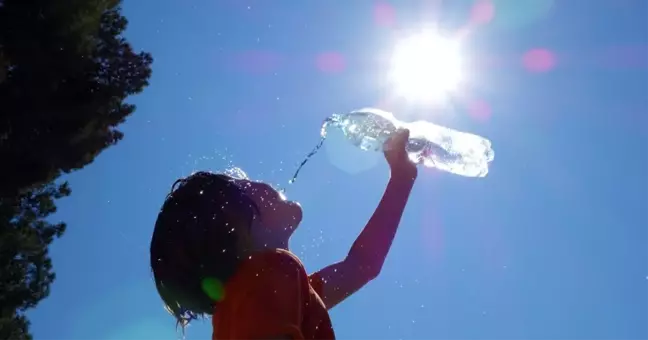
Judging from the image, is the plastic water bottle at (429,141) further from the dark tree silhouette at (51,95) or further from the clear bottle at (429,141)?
the dark tree silhouette at (51,95)

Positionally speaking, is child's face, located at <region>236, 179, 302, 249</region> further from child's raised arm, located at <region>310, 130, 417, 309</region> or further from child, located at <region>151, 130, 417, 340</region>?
child's raised arm, located at <region>310, 130, 417, 309</region>

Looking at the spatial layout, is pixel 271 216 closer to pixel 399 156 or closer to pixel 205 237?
pixel 205 237

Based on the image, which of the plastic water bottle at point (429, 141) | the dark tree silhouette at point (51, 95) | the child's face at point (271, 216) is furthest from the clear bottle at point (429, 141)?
the dark tree silhouette at point (51, 95)

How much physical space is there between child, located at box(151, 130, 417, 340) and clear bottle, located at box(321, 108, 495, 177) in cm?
249

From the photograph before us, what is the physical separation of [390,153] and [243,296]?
135cm

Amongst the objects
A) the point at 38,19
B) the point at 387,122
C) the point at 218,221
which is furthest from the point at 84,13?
the point at 218,221

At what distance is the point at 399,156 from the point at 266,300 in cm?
136

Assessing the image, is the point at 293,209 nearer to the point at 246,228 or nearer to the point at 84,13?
the point at 246,228

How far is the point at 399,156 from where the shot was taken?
3.00 metres

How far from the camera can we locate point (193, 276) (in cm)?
209

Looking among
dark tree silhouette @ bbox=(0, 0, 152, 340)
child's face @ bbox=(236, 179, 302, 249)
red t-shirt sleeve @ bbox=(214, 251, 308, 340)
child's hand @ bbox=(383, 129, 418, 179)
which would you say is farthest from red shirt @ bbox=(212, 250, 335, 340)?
dark tree silhouette @ bbox=(0, 0, 152, 340)

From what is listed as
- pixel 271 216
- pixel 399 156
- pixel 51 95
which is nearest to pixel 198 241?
pixel 271 216

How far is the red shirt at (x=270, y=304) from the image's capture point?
1761mm

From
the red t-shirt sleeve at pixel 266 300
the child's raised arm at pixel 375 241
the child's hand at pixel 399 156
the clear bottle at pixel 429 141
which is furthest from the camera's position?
the clear bottle at pixel 429 141
